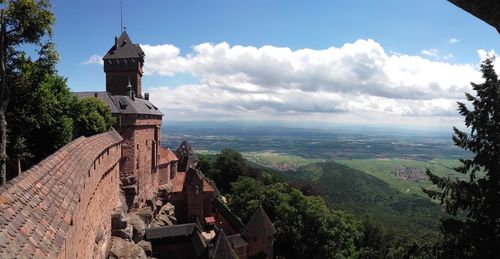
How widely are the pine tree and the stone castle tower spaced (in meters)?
32.3

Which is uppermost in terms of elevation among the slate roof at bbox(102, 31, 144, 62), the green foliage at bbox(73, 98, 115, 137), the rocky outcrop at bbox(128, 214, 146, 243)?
the slate roof at bbox(102, 31, 144, 62)

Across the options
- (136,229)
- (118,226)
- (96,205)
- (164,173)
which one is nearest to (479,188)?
(96,205)

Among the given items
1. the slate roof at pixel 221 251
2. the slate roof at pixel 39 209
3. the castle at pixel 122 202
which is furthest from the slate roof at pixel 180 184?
the slate roof at pixel 39 209

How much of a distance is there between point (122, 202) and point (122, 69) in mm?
17830

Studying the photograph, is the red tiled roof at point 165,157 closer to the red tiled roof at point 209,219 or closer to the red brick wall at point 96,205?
the red tiled roof at point 209,219

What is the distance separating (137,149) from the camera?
31.0 meters

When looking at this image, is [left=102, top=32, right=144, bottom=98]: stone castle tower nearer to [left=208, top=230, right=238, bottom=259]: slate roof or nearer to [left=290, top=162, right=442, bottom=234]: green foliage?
[left=208, top=230, right=238, bottom=259]: slate roof

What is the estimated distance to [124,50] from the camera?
39469 millimetres

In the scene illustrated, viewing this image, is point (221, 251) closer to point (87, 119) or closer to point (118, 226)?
point (118, 226)

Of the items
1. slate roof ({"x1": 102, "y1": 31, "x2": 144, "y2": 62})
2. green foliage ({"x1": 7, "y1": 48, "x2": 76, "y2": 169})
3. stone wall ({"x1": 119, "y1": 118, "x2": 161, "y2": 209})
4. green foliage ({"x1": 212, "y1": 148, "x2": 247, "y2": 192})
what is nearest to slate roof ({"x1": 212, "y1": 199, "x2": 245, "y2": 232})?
stone wall ({"x1": 119, "y1": 118, "x2": 161, "y2": 209})

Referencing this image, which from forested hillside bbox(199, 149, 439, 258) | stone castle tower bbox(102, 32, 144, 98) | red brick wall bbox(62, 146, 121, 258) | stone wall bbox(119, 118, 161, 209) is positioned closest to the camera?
red brick wall bbox(62, 146, 121, 258)

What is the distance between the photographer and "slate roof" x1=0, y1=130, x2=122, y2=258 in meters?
4.41

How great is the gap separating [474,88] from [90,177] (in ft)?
47.1

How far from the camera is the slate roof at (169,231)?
31.6 metres
